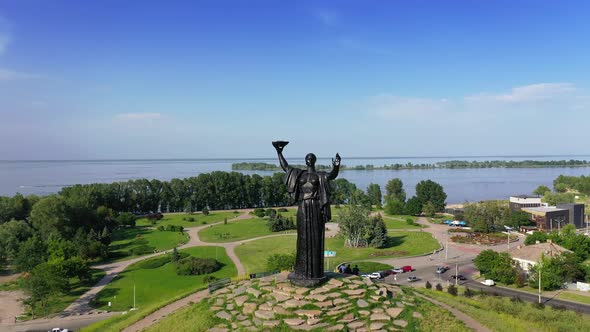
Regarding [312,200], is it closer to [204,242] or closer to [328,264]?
[328,264]

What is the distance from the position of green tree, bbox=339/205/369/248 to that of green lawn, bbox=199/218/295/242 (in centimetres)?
1391

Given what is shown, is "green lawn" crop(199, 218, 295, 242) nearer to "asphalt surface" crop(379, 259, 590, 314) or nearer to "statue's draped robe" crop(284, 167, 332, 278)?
"asphalt surface" crop(379, 259, 590, 314)

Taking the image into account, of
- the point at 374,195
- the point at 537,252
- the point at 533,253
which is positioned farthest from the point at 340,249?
the point at 374,195

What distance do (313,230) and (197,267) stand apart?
85.6 feet

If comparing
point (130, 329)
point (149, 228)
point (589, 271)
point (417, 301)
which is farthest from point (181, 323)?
point (149, 228)

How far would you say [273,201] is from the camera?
89312 mm

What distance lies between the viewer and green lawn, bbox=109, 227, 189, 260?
159 feet

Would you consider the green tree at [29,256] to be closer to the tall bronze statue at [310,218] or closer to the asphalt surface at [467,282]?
the asphalt surface at [467,282]

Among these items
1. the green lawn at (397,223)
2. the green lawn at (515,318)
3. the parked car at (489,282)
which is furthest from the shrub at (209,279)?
the green lawn at (397,223)

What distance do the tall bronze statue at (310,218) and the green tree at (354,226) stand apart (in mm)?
34027

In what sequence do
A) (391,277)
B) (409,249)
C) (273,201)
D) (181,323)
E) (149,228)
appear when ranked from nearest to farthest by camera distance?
(181,323) < (391,277) < (409,249) < (149,228) < (273,201)

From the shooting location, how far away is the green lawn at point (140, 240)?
48.5m

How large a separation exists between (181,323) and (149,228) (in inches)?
2154

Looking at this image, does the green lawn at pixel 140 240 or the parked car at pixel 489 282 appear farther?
the green lawn at pixel 140 240
